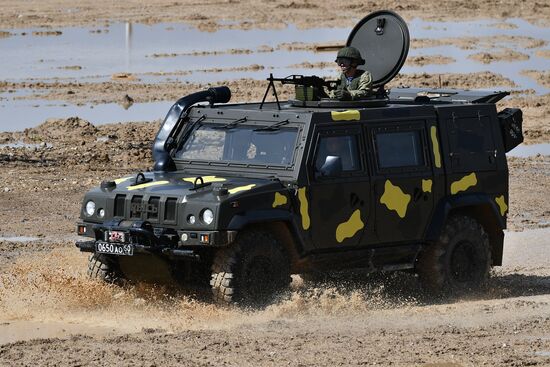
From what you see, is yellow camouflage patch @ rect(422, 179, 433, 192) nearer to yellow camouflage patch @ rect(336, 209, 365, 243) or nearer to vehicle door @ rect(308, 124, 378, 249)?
vehicle door @ rect(308, 124, 378, 249)

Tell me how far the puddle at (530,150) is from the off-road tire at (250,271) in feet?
38.7

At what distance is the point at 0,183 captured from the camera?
21.0 meters

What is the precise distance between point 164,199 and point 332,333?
178 cm

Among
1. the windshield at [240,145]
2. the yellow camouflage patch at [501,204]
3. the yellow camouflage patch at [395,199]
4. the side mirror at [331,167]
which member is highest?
the windshield at [240,145]

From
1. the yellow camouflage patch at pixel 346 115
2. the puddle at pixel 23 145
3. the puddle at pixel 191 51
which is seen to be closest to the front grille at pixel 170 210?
the yellow camouflage patch at pixel 346 115

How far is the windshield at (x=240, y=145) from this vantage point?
43.5 feet

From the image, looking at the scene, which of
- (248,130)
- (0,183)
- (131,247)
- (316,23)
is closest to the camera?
(131,247)

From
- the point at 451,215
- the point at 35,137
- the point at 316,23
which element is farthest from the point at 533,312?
the point at 316,23

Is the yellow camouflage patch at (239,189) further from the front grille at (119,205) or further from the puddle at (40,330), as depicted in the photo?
the puddle at (40,330)

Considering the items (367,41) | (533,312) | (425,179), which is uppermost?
(367,41)

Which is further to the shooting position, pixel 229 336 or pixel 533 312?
pixel 533 312

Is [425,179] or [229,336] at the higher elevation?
[425,179]

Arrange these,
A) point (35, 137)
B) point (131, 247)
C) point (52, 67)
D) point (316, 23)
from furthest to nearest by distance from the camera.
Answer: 1. point (316, 23)
2. point (52, 67)
3. point (35, 137)
4. point (131, 247)

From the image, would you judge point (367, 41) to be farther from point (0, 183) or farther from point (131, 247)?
point (0, 183)
